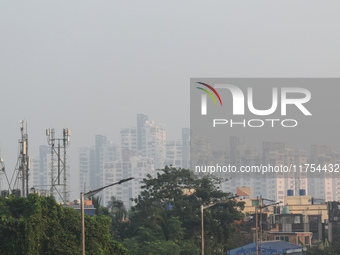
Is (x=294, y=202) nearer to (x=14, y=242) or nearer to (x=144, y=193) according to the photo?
(x=144, y=193)

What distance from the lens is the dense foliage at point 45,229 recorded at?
1395 inches

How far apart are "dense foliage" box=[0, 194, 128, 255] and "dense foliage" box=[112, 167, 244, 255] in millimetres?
18632

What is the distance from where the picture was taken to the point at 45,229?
3675cm

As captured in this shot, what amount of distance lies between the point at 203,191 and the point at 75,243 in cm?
3302

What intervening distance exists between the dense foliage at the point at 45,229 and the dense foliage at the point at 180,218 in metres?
18.6

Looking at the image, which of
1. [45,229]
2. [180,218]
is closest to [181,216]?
[180,218]

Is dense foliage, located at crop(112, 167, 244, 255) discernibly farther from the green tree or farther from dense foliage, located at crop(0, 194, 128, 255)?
dense foliage, located at crop(0, 194, 128, 255)

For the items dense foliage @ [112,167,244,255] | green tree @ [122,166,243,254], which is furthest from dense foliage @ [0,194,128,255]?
green tree @ [122,166,243,254]

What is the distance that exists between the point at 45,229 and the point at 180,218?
30.6 m

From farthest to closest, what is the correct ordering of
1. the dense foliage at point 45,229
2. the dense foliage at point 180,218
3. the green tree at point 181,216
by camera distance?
the green tree at point 181,216
the dense foliage at point 180,218
the dense foliage at point 45,229

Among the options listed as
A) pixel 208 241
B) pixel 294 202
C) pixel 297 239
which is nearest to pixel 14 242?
pixel 208 241

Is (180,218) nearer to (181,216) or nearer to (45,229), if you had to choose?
(181,216)

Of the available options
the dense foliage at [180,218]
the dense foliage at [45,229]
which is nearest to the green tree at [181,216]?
the dense foliage at [180,218]

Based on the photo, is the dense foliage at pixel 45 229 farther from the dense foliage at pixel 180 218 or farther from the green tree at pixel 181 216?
the green tree at pixel 181 216
